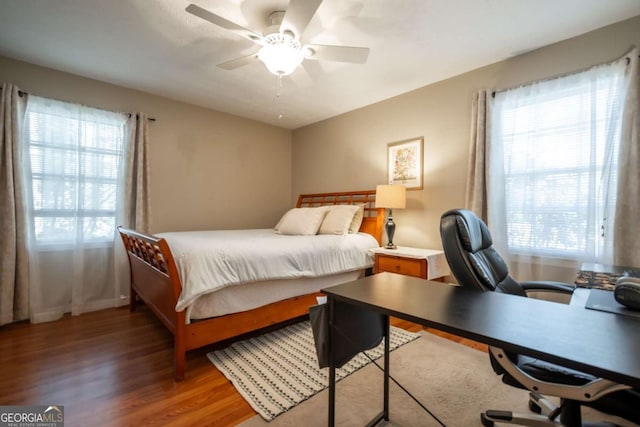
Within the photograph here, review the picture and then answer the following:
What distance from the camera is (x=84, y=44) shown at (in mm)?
2453

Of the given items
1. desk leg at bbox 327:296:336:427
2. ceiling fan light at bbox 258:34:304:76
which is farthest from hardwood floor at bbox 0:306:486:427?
ceiling fan light at bbox 258:34:304:76

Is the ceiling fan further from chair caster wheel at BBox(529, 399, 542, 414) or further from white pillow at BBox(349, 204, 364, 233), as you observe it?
chair caster wheel at BBox(529, 399, 542, 414)

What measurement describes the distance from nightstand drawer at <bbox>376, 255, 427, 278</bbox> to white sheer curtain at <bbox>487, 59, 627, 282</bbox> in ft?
2.43

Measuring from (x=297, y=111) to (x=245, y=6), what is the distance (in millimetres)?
2128

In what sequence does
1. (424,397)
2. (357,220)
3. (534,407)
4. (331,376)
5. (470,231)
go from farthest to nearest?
(357,220), (424,397), (534,407), (470,231), (331,376)

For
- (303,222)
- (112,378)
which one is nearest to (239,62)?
(303,222)

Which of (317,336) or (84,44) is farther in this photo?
(84,44)

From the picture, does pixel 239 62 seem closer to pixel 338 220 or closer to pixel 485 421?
pixel 338 220

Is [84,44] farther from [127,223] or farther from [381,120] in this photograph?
[381,120]

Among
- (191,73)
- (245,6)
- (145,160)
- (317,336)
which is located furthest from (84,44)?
(317,336)

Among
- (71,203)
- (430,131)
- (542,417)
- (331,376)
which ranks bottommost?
(542,417)

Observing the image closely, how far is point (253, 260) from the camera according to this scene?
7.14ft

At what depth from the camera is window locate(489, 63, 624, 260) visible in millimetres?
2166

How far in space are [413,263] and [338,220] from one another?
1.03 metres
